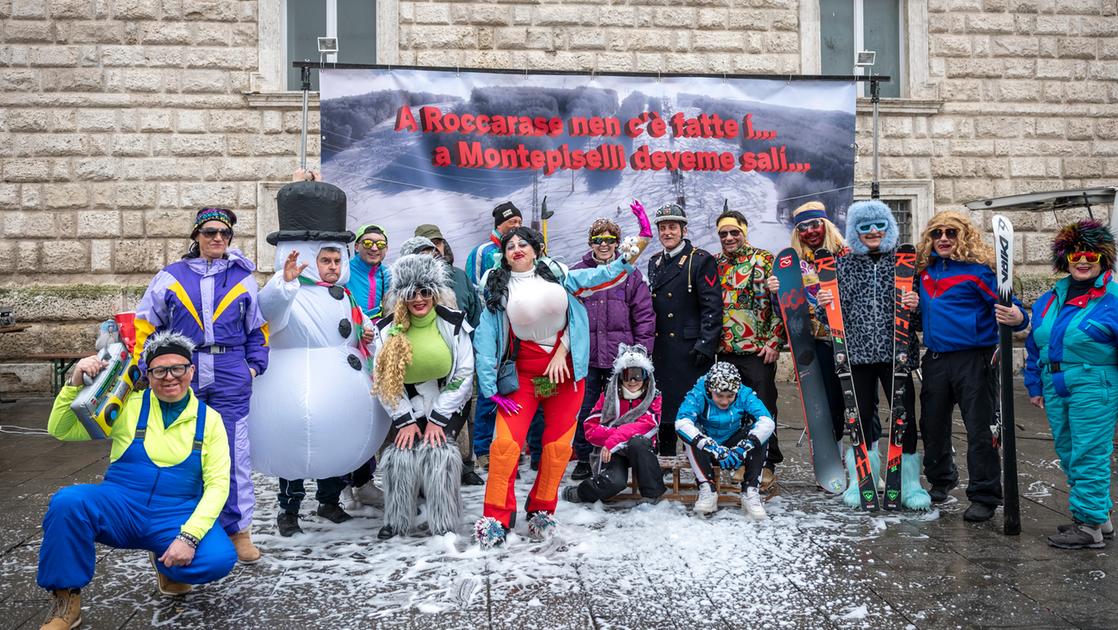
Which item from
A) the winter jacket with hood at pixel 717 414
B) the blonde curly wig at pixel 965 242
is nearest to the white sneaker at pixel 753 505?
the winter jacket with hood at pixel 717 414

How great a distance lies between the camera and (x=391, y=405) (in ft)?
14.9

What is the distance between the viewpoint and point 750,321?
5684mm

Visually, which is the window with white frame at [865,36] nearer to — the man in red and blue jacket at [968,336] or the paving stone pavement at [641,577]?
the man in red and blue jacket at [968,336]

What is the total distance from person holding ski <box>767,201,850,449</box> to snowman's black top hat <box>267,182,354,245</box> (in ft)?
9.22

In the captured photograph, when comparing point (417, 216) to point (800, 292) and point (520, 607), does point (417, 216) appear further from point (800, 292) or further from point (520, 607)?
point (520, 607)

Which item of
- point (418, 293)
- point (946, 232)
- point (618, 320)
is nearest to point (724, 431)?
point (618, 320)

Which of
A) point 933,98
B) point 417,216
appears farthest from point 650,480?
point 933,98

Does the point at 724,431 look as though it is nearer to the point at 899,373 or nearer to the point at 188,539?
the point at 899,373

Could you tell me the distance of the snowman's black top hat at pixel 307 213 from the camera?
178 inches

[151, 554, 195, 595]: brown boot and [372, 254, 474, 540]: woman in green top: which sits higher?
[372, 254, 474, 540]: woman in green top

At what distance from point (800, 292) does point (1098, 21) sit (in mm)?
8798

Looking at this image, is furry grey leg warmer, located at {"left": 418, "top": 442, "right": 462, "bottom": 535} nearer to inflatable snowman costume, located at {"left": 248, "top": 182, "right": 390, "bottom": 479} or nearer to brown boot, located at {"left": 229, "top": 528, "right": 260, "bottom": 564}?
inflatable snowman costume, located at {"left": 248, "top": 182, "right": 390, "bottom": 479}

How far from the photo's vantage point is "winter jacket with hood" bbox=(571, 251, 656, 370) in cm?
582

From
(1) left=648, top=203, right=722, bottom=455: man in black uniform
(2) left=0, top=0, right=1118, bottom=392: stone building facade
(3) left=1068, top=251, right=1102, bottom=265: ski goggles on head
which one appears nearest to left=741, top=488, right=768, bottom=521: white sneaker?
(1) left=648, top=203, right=722, bottom=455: man in black uniform
